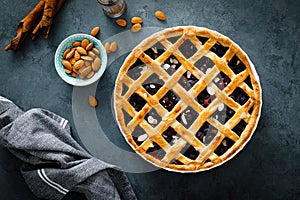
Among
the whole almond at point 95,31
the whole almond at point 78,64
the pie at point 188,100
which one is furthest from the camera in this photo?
the whole almond at point 95,31

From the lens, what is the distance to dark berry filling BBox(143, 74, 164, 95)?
1.97 m

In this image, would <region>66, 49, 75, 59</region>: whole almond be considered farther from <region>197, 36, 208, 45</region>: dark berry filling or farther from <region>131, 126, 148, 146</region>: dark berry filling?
<region>197, 36, 208, 45</region>: dark berry filling

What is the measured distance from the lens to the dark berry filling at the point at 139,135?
1964 mm

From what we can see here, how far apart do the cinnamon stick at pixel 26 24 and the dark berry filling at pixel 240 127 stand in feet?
3.27

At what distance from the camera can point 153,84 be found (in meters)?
1.97

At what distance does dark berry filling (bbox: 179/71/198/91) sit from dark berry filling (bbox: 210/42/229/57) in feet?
0.45

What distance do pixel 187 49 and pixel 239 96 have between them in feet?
0.93

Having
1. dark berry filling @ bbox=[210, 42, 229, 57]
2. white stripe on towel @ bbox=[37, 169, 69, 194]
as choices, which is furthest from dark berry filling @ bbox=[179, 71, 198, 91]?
white stripe on towel @ bbox=[37, 169, 69, 194]

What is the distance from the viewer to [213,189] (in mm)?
2096

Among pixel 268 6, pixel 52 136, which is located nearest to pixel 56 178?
pixel 52 136

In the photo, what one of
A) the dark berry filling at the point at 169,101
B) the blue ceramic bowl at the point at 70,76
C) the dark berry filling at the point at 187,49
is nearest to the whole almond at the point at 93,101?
the blue ceramic bowl at the point at 70,76

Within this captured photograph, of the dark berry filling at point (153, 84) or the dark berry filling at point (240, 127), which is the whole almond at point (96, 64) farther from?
the dark berry filling at point (240, 127)

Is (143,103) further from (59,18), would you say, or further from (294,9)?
(294,9)

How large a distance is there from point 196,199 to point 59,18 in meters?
1.01
